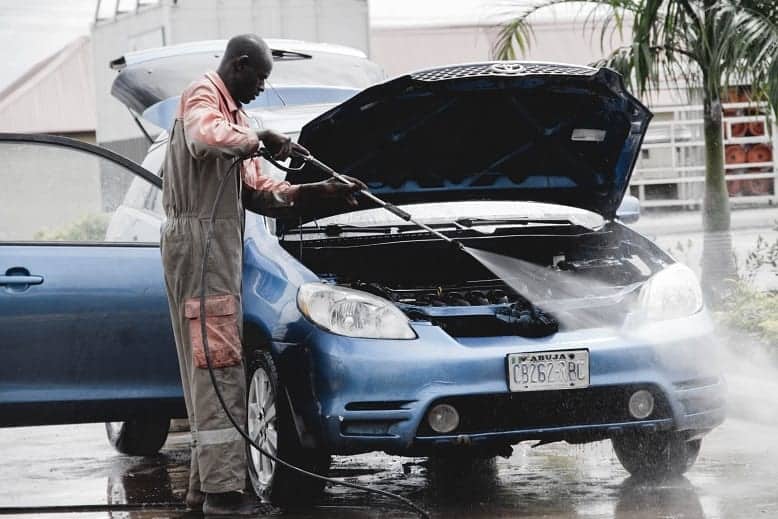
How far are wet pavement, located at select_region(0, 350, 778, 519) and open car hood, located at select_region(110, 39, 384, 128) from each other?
236 centimetres

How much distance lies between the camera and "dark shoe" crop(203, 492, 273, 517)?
5.86 metres

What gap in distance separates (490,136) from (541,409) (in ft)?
4.54

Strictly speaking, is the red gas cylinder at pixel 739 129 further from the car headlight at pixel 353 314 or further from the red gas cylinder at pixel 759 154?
→ the car headlight at pixel 353 314

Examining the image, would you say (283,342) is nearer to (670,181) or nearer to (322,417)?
(322,417)

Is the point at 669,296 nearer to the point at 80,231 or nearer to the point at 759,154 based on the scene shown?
the point at 80,231

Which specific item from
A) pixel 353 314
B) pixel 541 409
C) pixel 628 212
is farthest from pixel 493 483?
pixel 628 212

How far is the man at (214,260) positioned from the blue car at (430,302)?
23cm

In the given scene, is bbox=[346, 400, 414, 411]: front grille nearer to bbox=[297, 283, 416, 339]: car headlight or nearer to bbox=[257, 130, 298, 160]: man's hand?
bbox=[297, 283, 416, 339]: car headlight

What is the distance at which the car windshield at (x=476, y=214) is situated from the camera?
6648mm

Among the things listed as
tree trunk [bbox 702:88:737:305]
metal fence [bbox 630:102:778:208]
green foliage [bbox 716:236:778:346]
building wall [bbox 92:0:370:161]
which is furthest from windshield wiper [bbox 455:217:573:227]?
metal fence [bbox 630:102:778:208]

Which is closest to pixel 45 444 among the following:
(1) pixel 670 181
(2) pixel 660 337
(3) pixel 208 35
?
(2) pixel 660 337

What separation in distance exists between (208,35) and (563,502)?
42.3 feet

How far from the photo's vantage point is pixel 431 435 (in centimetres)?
573

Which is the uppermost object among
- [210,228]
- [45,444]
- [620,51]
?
[620,51]
